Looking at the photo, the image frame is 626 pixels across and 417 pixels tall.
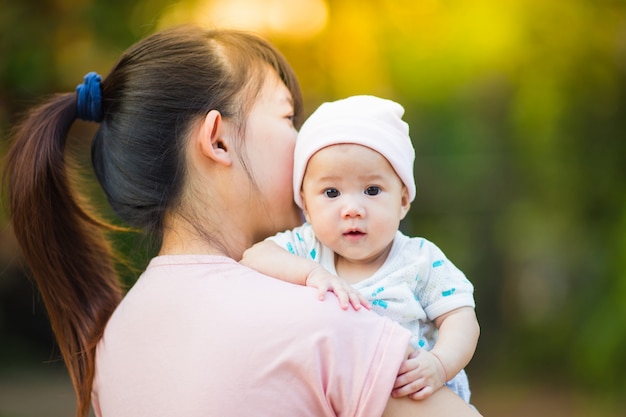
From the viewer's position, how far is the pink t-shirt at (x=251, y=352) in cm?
136

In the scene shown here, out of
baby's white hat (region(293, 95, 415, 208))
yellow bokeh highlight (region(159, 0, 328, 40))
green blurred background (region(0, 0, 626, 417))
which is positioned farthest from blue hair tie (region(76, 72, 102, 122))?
yellow bokeh highlight (region(159, 0, 328, 40))

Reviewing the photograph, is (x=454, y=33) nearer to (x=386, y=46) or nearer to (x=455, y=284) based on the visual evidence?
(x=386, y=46)

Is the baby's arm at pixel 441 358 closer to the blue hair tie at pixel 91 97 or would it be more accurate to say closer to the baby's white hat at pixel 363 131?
the baby's white hat at pixel 363 131

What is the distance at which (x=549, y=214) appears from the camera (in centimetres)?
479

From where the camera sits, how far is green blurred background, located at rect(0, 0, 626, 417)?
4.38m

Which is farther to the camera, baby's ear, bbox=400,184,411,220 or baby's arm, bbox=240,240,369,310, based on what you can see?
baby's ear, bbox=400,184,411,220

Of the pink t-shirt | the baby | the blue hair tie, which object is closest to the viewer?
the pink t-shirt

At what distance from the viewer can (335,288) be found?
144 centimetres

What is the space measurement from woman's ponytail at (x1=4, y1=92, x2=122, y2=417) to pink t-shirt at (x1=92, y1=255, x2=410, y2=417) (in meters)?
0.33

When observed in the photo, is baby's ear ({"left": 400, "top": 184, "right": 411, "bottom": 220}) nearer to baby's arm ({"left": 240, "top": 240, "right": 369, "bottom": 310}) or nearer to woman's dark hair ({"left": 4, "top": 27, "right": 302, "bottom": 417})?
baby's arm ({"left": 240, "top": 240, "right": 369, "bottom": 310})

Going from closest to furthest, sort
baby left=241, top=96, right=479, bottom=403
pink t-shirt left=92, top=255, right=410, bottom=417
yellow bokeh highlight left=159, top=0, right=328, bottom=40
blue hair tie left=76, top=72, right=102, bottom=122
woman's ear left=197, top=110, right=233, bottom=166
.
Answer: pink t-shirt left=92, top=255, right=410, bottom=417 → baby left=241, top=96, right=479, bottom=403 → woman's ear left=197, top=110, right=233, bottom=166 → blue hair tie left=76, top=72, right=102, bottom=122 → yellow bokeh highlight left=159, top=0, right=328, bottom=40

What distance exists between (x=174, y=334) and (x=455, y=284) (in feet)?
1.76

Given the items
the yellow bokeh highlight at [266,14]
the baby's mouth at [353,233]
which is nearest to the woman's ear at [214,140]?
the baby's mouth at [353,233]

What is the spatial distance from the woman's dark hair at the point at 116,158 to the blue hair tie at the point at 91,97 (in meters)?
0.02
